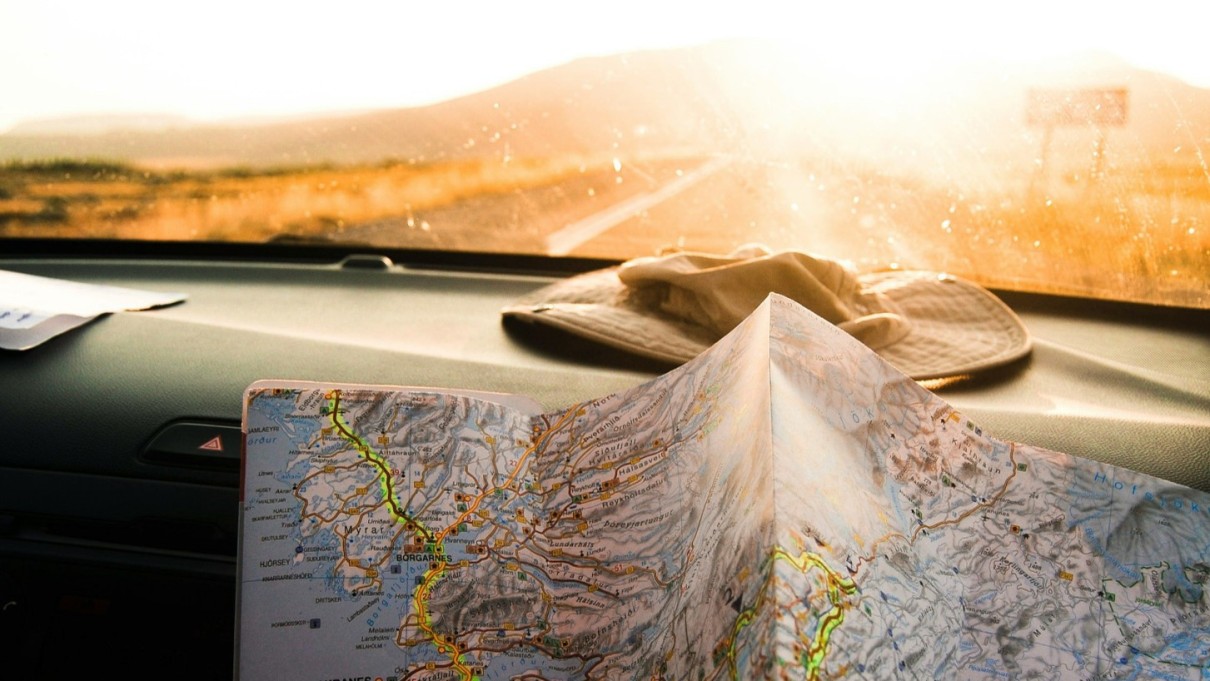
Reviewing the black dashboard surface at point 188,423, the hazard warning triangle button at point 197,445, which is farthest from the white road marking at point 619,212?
the hazard warning triangle button at point 197,445

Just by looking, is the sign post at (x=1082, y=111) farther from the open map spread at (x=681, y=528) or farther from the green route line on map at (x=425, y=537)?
the green route line on map at (x=425, y=537)

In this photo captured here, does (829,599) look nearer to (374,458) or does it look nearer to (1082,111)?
(374,458)

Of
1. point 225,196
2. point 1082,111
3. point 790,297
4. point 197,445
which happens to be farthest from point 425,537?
point 225,196

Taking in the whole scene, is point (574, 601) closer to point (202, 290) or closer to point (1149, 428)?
point (1149, 428)

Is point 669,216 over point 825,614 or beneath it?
over

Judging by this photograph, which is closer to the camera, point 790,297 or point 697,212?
point 790,297
